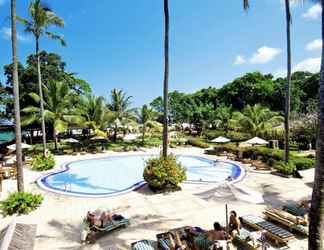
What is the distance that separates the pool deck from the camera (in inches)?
317

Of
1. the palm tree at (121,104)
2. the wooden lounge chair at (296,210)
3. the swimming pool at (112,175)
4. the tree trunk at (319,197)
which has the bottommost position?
the swimming pool at (112,175)

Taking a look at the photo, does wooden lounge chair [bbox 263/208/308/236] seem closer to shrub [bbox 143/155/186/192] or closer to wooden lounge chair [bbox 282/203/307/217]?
wooden lounge chair [bbox 282/203/307/217]

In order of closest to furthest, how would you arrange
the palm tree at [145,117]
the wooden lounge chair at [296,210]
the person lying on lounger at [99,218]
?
1. the person lying on lounger at [99,218]
2. the wooden lounge chair at [296,210]
3. the palm tree at [145,117]

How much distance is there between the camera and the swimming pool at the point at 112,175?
48.2 ft

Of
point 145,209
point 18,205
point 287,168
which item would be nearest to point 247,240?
point 145,209

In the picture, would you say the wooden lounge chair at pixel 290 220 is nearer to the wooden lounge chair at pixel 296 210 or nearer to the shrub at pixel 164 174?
the wooden lounge chair at pixel 296 210

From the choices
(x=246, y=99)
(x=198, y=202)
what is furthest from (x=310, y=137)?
(x=246, y=99)

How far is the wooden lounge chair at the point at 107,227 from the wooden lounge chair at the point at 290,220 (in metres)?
5.54

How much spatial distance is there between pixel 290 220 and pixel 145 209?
5722 mm

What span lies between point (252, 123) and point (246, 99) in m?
35.3

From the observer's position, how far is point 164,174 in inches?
496

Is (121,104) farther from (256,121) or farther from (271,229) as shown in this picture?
(271,229)

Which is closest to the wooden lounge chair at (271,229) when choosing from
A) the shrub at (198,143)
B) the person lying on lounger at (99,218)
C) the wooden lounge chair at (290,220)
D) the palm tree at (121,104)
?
the wooden lounge chair at (290,220)

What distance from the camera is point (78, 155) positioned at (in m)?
25.1
